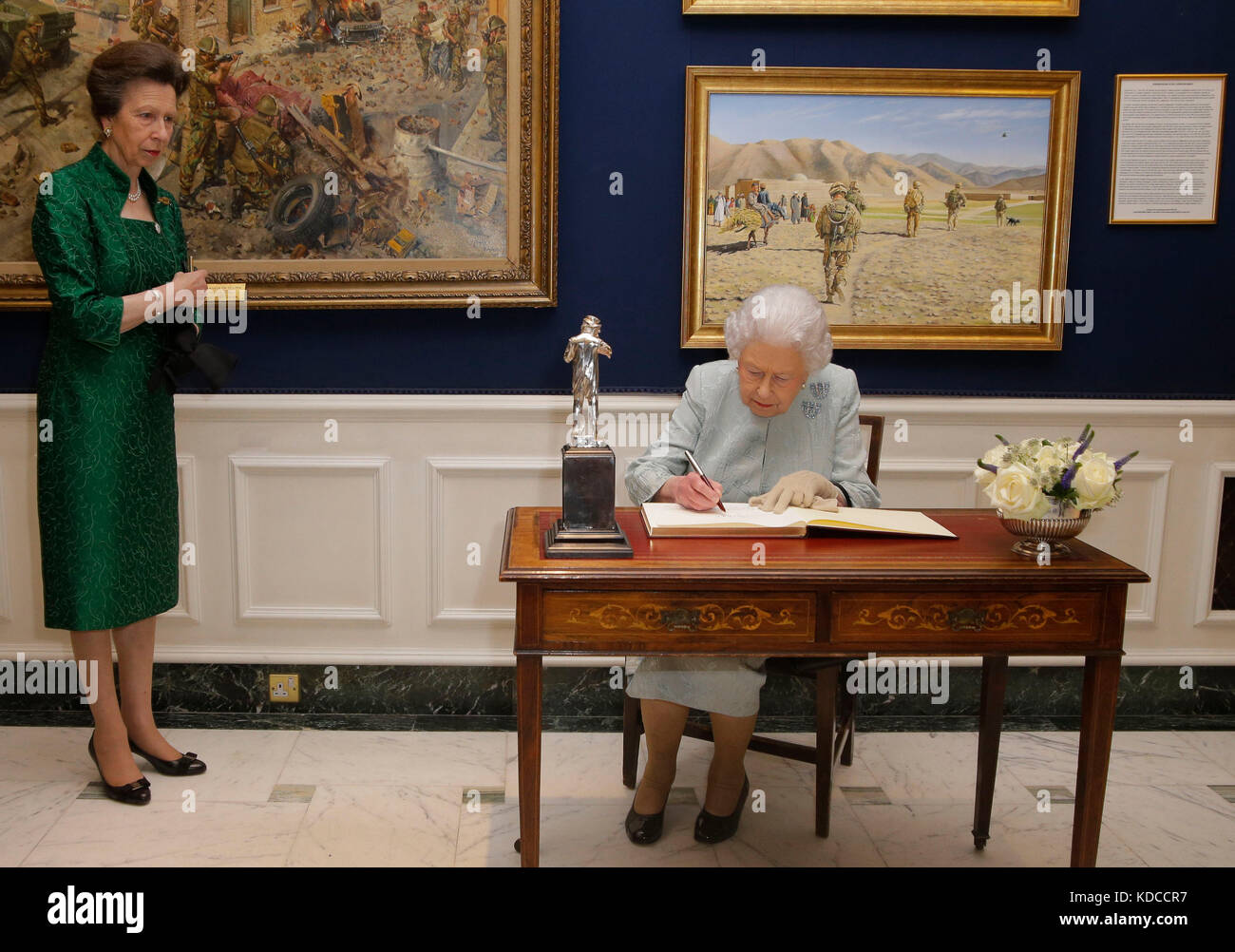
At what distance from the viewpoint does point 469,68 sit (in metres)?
3.69

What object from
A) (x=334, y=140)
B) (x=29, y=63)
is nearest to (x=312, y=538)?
(x=334, y=140)

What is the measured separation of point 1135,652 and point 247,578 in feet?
11.3

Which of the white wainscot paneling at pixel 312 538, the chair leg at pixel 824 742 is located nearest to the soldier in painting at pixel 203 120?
the white wainscot paneling at pixel 312 538

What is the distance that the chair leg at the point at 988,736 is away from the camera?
307cm

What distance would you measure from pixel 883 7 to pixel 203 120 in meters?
2.39

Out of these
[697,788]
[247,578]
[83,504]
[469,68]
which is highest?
[469,68]

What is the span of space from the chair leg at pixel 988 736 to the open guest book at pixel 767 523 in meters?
0.54

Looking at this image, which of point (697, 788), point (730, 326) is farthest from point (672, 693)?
point (730, 326)

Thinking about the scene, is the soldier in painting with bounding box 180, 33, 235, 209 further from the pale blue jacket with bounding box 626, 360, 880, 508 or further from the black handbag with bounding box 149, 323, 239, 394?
the pale blue jacket with bounding box 626, 360, 880, 508

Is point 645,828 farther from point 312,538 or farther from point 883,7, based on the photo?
point 883,7

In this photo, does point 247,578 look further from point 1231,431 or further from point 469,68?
point 1231,431

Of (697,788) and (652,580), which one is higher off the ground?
(652,580)

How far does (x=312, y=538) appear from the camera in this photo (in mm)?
4008
